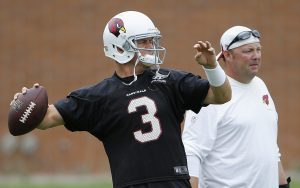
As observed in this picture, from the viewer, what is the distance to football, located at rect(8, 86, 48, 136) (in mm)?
5219

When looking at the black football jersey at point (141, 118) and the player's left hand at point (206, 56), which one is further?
the black football jersey at point (141, 118)

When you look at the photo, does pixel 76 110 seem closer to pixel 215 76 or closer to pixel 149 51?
pixel 149 51

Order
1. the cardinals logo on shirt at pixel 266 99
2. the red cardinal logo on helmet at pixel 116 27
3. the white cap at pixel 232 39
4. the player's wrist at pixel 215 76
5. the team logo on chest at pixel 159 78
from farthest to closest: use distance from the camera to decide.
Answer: the white cap at pixel 232 39 → the cardinals logo on shirt at pixel 266 99 → the red cardinal logo on helmet at pixel 116 27 → the team logo on chest at pixel 159 78 → the player's wrist at pixel 215 76

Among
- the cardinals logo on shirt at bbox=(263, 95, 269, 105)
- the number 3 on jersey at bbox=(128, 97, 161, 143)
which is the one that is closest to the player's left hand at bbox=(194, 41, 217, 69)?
the number 3 on jersey at bbox=(128, 97, 161, 143)

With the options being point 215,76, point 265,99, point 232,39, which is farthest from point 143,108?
point 232,39

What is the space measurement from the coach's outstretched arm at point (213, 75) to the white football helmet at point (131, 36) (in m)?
0.29

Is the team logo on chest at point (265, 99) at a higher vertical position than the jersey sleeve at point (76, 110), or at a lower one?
lower

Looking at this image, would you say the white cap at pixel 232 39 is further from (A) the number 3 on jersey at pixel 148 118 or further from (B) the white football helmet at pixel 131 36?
(A) the number 3 on jersey at pixel 148 118

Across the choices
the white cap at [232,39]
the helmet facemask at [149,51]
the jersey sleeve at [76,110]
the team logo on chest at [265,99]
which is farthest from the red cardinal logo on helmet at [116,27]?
the team logo on chest at [265,99]

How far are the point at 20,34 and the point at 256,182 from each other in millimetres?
14088

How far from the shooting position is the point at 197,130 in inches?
236

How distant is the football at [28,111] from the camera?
17.1ft

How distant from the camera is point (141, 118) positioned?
5.21 meters

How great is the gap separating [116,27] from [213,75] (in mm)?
736
